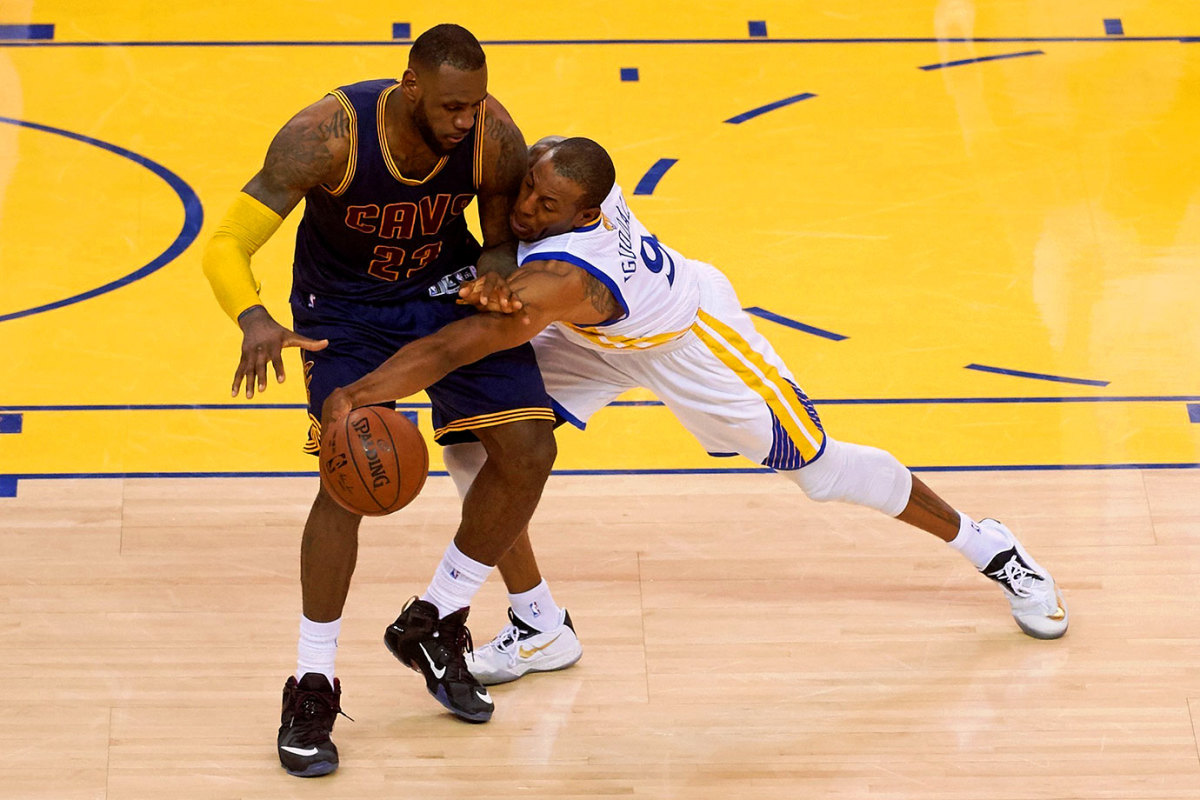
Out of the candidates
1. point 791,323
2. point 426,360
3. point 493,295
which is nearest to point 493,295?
point 493,295

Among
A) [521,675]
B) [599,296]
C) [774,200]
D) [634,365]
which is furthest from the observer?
[774,200]

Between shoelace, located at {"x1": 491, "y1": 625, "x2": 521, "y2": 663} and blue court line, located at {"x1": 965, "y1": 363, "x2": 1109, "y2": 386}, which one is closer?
shoelace, located at {"x1": 491, "y1": 625, "x2": 521, "y2": 663}

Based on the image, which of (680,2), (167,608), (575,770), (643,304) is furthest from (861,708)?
(680,2)

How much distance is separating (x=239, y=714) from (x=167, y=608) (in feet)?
1.71

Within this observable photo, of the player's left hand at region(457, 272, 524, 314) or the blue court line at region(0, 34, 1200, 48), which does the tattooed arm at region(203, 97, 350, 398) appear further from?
the blue court line at region(0, 34, 1200, 48)

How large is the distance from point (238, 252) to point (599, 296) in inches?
33.9

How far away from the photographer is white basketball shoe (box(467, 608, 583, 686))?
4.09 m

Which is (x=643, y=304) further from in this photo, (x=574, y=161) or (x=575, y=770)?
(x=575, y=770)

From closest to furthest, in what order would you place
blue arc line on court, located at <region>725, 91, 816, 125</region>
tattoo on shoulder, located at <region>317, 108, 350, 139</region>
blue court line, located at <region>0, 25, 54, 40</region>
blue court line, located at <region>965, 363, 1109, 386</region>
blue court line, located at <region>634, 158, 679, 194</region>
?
tattoo on shoulder, located at <region>317, 108, 350, 139</region> → blue court line, located at <region>965, 363, 1109, 386</region> → blue court line, located at <region>634, 158, 679, 194</region> → blue arc line on court, located at <region>725, 91, 816, 125</region> → blue court line, located at <region>0, 25, 54, 40</region>

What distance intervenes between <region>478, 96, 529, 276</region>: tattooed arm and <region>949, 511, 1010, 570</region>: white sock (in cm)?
153

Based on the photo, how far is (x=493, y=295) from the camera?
3492 millimetres

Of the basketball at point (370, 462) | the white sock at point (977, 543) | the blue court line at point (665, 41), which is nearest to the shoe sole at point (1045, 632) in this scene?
the white sock at point (977, 543)

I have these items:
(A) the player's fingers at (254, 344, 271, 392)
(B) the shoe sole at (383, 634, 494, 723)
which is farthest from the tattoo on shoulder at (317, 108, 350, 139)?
(B) the shoe sole at (383, 634, 494, 723)

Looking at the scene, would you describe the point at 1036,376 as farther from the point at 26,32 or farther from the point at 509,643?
the point at 26,32
